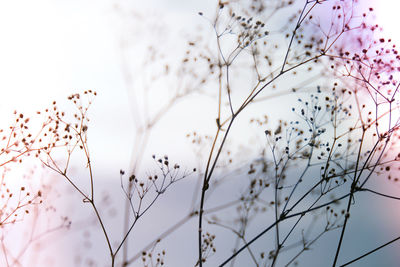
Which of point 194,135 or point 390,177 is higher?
point 194,135

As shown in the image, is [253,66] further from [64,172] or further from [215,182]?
[64,172]

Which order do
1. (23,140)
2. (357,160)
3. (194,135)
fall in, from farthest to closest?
(194,135)
(357,160)
(23,140)

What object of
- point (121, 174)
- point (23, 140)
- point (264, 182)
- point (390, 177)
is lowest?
point (390, 177)

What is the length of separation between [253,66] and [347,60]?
130 cm

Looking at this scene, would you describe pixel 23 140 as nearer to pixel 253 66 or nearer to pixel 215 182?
pixel 215 182

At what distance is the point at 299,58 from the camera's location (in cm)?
604

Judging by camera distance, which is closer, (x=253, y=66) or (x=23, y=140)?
(x=23, y=140)

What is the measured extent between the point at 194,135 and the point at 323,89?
1925mm

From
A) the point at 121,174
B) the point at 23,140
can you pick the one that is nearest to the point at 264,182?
the point at 121,174

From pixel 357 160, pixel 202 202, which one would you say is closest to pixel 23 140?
pixel 202 202

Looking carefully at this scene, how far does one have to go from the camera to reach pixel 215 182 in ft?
20.0

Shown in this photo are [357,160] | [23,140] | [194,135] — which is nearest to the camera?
[23,140]

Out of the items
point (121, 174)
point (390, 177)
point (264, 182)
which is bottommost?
point (390, 177)

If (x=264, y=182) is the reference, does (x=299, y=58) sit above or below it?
above
